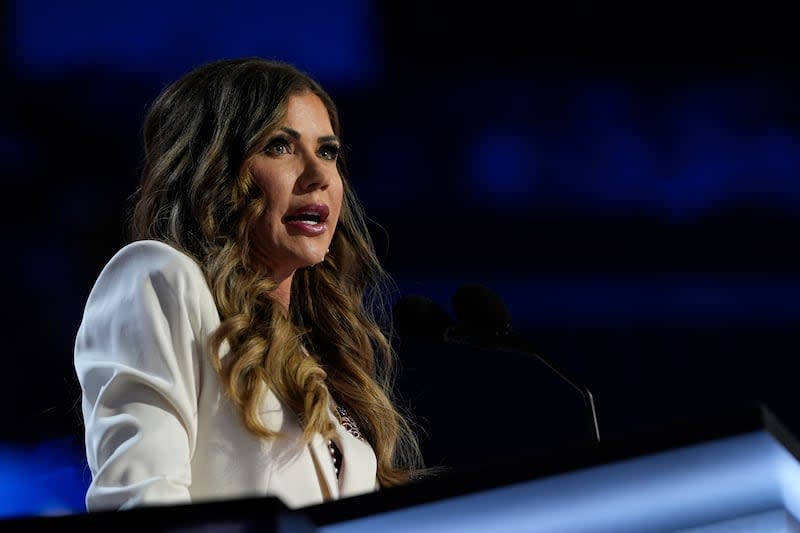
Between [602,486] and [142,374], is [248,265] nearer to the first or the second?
[142,374]

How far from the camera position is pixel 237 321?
1748mm

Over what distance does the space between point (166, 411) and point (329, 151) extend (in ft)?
2.50

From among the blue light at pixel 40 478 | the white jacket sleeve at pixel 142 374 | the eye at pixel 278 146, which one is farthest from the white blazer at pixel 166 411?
the blue light at pixel 40 478

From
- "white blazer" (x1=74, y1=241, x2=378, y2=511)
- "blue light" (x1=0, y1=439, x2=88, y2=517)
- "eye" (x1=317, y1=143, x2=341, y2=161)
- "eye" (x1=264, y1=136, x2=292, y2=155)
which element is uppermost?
"eye" (x1=264, y1=136, x2=292, y2=155)

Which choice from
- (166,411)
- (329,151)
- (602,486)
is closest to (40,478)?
(329,151)

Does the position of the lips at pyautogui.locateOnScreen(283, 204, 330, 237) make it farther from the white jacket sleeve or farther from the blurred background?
the blurred background

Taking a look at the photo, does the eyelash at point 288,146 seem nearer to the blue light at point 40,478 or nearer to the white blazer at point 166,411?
the white blazer at point 166,411

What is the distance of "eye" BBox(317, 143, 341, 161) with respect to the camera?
2192mm

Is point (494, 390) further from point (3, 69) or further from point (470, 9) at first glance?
point (3, 69)

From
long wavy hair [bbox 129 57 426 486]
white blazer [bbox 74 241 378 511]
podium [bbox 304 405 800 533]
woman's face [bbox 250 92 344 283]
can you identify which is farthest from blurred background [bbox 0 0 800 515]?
podium [bbox 304 405 800 533]

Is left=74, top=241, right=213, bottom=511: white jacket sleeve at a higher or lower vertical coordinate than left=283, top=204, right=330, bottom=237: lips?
lower

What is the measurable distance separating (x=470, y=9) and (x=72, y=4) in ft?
3.75

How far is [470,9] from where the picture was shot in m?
3.67

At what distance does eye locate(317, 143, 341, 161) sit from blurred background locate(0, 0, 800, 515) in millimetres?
1300
